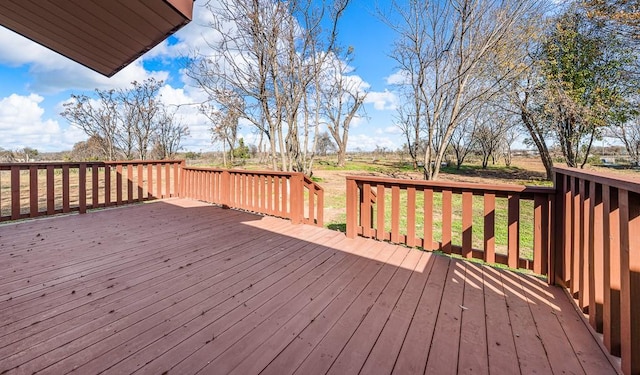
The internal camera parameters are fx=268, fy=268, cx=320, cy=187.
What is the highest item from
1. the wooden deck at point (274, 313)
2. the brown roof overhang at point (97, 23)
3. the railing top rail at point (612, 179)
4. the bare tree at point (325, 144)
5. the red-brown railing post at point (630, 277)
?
the bare tree at point (325, 144)

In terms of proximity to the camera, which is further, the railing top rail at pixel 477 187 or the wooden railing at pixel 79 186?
the wooden railing at pixel 79 186

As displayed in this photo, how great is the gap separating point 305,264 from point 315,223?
1371mm

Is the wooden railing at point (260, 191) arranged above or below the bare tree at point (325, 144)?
below

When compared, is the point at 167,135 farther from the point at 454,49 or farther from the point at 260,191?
the point at 454,49

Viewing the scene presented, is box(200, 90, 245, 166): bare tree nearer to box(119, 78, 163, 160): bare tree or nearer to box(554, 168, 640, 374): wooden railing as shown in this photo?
box(119, 78, 163, 160): bare tree

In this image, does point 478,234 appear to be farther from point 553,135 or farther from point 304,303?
point 553,135

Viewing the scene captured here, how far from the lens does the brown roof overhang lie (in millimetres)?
2289

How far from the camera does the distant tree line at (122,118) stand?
905 cm

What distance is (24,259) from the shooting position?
2.42m

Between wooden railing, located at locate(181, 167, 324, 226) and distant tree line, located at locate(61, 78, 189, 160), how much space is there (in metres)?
6.53

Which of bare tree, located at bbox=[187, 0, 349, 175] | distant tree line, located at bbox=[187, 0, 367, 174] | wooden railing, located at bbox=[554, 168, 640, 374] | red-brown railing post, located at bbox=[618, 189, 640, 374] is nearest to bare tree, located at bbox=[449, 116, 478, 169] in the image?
distant tree line, located at bbox=[187, 0, 367, 174]

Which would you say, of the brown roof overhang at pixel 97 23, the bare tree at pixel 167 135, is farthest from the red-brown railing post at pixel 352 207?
the bare tree at pixel 167 135

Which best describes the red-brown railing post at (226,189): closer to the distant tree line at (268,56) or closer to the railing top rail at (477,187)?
the distant tree line at (268,56)

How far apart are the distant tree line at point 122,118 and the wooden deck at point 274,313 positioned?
27.6ft
